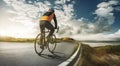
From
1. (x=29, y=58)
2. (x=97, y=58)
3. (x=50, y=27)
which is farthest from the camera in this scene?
(x=97, y=58)

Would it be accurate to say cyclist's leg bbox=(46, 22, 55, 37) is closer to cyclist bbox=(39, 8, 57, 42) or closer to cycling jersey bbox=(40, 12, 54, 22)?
cyclist bbox=(39, 8, 57, 42)

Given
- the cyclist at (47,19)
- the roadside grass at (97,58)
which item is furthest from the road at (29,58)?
the cyclist at (47,19)

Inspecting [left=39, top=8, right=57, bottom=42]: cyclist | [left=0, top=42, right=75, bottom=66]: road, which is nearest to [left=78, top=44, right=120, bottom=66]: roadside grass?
[left=0, top=42, right=75, bottom=66]: road

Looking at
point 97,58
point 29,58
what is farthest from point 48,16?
point 97,58

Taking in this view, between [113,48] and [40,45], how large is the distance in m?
15.5

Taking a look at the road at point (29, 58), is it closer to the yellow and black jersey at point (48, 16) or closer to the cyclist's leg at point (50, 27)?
the cyclist's leg at point (50, 27)

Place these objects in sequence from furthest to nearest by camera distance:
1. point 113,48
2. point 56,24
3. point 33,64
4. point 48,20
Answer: point 113,48 < point 56,24 < point 48,20 < point 33,64

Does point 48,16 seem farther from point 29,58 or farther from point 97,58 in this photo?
point 97,58

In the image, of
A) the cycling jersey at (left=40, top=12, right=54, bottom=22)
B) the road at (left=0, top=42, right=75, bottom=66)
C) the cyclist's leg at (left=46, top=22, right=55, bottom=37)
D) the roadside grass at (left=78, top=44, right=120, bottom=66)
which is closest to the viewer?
the road at (left=0, top=42, right=75, bottom=66)

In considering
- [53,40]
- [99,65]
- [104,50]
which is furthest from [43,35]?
[104,50]

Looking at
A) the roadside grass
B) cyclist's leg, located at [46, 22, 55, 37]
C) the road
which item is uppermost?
cyclist's leg, located at [46, 22, 55, 37]

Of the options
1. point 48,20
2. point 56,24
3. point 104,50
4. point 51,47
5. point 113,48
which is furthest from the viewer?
point 113,48

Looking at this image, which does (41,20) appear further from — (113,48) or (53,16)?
(113,48)

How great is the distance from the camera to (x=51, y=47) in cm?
1242
